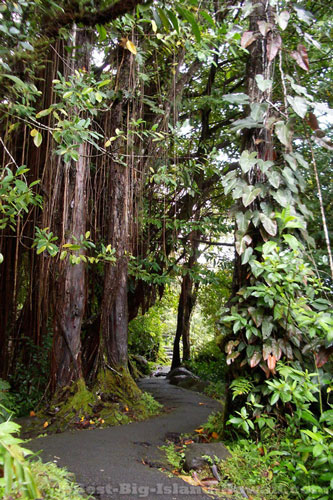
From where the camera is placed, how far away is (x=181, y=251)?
709 centimetres

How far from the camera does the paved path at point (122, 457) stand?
198 cm

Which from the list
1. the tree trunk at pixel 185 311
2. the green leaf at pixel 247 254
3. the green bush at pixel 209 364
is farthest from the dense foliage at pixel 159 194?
the green bush at pixel 209 364

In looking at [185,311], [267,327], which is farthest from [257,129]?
[185,311]

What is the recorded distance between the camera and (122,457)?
8.06 feet

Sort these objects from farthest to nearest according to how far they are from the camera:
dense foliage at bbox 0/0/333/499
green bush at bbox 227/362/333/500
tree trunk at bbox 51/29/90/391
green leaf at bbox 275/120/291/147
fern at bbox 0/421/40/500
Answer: tree trunk at bbox 51/29/90/391 < green leaf at bbox 275/120/291/147 < dense foliage at bbox 0/0/333/499 < green bush at bbox 227/362/333/500 < fern at bbox 0/421/40/500

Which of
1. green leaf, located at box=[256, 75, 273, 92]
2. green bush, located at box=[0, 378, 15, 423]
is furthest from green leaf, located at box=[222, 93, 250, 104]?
green bush, located at box=[0, 378, 15, 423]

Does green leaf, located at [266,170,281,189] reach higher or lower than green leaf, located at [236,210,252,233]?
higher

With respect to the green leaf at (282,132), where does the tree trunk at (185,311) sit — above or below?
below

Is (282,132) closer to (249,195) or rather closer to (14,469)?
(249,195)

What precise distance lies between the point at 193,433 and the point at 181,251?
413cm

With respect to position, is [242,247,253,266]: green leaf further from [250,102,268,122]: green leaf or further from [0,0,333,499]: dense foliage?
[250,102,268,122]: green leaf

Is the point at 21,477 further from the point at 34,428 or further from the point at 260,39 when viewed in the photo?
the point at 260,39

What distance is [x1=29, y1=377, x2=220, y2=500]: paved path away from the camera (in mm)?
1982

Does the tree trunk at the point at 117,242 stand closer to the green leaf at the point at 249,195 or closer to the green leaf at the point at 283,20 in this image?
the green leaf at the point at 249,195
